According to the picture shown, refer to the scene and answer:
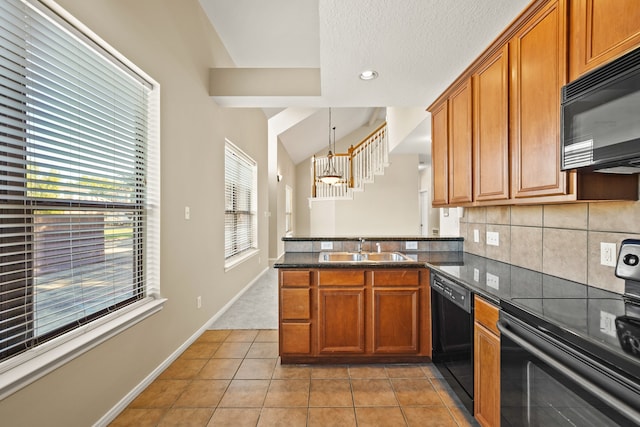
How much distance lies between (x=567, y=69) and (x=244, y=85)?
9.49 ft

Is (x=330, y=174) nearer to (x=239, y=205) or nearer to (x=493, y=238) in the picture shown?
(x=239, y=205)

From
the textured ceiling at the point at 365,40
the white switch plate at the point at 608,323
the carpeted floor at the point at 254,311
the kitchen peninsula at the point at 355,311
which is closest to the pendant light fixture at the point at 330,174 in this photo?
the textured ceiling at the point at 365,40

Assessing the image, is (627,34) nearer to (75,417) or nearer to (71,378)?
(71,378)

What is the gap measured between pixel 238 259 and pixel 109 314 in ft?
8.88

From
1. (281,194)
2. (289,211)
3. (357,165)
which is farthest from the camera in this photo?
(289,211)

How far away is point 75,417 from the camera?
5.23 ft

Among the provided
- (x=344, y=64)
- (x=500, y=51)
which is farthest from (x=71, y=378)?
(x=500, y=51)

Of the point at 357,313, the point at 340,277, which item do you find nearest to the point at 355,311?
the point at 357,313

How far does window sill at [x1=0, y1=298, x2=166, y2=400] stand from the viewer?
1267mm

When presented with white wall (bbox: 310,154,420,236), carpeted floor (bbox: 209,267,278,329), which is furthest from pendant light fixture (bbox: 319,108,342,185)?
carpeted floor (bbox: 209,267,278,329)

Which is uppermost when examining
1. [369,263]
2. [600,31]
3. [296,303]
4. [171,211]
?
[600,31]

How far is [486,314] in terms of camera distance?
163cm

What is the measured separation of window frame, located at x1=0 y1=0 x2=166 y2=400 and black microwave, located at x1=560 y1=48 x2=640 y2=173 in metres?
2.41

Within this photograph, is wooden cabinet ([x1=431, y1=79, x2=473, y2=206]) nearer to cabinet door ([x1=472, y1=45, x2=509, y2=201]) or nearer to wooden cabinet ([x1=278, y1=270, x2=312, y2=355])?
cabinet door ([x1=472, y1=45, x2=509, y2=201])
